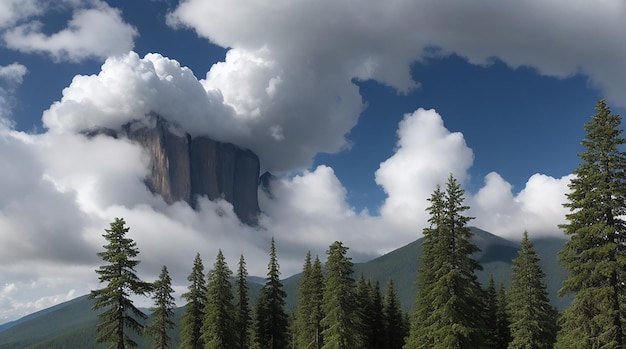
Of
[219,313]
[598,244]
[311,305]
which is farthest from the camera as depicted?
[311,305]

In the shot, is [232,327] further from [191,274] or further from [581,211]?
[581,211]

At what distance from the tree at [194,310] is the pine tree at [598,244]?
135 ft

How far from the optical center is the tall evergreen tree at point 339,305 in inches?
1905

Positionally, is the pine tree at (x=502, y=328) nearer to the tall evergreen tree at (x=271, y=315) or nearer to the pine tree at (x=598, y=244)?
the tall evergreen tree at (x=271, y=315)

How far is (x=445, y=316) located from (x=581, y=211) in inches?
453

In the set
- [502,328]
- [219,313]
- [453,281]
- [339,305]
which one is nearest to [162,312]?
[219,313]

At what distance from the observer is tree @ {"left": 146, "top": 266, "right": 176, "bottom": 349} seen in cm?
5272

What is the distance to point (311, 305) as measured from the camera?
60.3m

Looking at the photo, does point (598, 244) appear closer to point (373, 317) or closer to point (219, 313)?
point (219, 313)

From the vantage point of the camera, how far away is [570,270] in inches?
1005

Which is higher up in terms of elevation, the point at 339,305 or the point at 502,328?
the point at 339,305

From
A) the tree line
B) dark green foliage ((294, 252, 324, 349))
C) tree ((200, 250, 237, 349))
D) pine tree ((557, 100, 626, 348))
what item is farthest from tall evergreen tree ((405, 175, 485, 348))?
tree ((200, 250, 237, 349))

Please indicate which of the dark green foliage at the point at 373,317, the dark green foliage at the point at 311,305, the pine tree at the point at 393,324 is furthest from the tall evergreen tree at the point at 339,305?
the pine tree at the point at 393,324

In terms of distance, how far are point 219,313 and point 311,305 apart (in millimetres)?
10976
